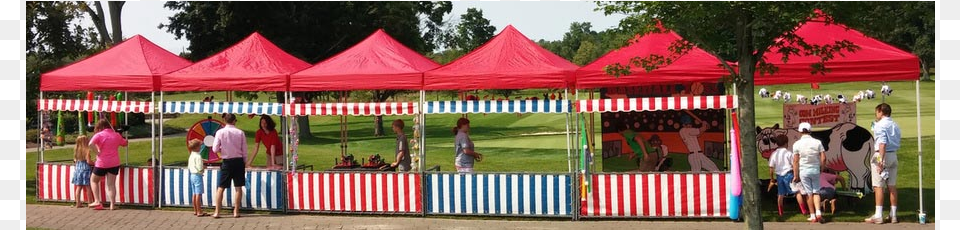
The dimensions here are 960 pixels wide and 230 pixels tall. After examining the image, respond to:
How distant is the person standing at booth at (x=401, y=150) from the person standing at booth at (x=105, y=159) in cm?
433

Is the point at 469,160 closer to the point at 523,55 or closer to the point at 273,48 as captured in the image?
the point at 523,55

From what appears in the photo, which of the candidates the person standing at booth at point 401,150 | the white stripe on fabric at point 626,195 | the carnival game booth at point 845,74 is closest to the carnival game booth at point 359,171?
the person standing at booth at point 401,150

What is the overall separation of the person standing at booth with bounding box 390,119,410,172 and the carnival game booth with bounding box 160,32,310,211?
172 centimetres

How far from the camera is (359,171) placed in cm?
1290

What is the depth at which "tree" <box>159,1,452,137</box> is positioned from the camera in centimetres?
3400

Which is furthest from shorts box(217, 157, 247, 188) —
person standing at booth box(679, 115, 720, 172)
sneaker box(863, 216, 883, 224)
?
sneaker box(863, 216, 883, 224)

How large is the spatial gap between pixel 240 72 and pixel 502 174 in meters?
4.40

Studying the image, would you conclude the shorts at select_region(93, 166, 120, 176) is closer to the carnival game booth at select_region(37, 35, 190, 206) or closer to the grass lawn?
the carnival game booth at select_region(37, 35, 190, 206)

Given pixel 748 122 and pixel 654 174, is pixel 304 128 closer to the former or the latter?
pixel 654 174

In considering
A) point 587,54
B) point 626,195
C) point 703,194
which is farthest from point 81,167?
point 587,54

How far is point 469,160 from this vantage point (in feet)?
42.1

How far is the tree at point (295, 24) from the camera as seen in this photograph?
112 feet

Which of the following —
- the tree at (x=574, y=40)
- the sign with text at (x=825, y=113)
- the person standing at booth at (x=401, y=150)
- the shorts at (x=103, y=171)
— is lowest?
the shorts at (x=103, y=171)

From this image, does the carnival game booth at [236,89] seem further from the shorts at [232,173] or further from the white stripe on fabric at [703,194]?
the white stripe on fabric at [703,194]
